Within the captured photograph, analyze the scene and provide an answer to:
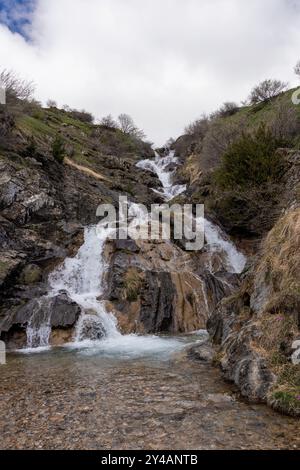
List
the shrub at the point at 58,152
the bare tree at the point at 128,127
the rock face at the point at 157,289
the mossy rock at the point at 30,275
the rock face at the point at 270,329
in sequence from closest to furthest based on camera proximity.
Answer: the rock face at the point at 270,329 → the rock face at the point at 157,289 → the mossy rock at the point at 30,275 → the shrub at the point at 58,152 → the bare tree at the point at 128,127

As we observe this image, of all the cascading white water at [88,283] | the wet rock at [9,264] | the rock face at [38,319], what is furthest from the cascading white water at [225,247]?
the wet rock at [9,264]

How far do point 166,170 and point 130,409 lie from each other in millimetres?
39094

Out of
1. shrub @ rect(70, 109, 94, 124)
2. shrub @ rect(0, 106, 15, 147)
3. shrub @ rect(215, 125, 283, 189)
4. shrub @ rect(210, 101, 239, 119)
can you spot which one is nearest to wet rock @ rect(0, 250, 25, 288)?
shrub @ rect(0, 106, 15, 147)

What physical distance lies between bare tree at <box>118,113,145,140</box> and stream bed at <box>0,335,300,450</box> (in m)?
54.0

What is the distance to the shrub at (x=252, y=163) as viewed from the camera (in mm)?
20297

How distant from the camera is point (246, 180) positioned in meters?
21.0

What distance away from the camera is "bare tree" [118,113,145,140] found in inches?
2418

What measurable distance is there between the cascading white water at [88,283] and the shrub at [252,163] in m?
7.50

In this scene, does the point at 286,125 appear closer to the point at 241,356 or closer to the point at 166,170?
the point at 166,170

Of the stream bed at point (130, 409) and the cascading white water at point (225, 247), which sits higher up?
the cascading white water at point (225, 247)

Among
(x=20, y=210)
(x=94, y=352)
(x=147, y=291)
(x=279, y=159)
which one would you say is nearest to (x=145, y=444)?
(x=94, y=352)

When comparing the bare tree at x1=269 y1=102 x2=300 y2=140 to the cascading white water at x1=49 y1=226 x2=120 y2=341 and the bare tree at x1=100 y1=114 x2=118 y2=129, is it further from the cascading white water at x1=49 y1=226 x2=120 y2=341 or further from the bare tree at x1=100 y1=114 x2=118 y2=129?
the bare tree at x1=100 y1=114 x2=118 y2=129

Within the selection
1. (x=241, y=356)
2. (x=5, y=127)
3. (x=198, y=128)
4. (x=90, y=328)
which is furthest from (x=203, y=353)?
(x=198, y=128)

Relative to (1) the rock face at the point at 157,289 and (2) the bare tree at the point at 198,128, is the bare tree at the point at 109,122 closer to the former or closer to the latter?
(2) the bare tree at the point at 198,128
